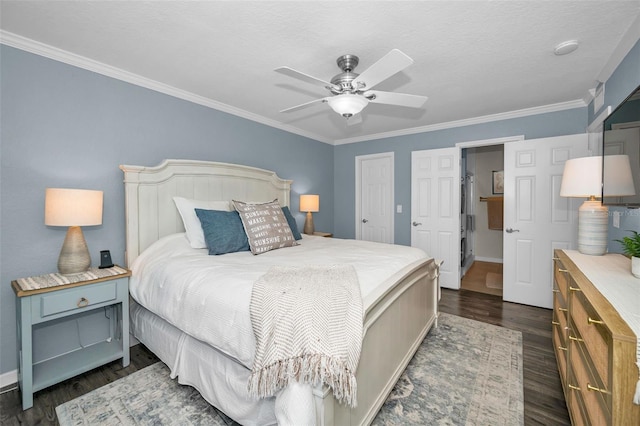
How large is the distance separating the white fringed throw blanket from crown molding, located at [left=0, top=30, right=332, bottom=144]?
2.37m

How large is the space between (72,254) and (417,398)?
257cm

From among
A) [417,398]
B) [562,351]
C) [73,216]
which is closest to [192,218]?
[73,216]

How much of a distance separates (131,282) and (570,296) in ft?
9.84

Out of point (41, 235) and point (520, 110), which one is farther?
point (520, 110)

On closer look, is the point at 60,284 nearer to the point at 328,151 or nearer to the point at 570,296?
the point at 570,296

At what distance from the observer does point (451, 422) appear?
5.19ft

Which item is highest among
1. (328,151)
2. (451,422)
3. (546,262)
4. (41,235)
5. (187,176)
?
(328,151)

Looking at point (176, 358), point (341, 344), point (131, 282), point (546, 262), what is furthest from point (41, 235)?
point (546, 262)

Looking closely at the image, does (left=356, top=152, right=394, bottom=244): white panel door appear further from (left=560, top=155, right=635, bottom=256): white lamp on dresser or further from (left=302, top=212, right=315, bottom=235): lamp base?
(left=560, top=155, right=635, bottom=256): white lamp on dresser

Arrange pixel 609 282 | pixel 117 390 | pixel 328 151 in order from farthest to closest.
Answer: pixel 328 151 < pixel 117 390 < pixel 609 282

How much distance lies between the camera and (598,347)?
1010 mm

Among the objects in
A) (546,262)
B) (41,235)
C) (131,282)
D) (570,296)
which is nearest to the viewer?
(570,296)

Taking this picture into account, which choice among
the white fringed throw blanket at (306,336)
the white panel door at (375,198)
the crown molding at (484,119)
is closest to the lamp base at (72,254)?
the white fringed throw blanket at (306,336)

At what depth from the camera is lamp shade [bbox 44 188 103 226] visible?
1824 mm
